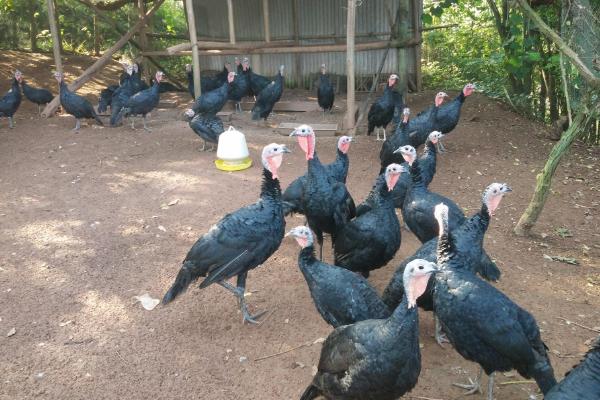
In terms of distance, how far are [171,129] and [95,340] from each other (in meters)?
6.69

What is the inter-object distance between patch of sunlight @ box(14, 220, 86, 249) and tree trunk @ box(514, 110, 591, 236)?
496 cm

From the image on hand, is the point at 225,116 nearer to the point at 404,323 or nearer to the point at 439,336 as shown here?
the point at 439,336

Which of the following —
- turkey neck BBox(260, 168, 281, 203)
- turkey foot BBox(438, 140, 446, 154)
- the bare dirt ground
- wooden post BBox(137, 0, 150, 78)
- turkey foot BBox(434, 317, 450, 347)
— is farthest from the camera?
wooden post BBox(137, 0, 150, 78)

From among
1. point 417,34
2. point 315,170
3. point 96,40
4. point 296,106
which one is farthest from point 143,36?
point 315,170

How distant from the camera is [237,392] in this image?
10.9 ft

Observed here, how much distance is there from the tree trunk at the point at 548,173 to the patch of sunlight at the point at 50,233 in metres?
4.96

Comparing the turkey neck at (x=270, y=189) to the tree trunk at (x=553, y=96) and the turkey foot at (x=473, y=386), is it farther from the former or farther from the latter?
the tree trunk at (x=553, y=96)

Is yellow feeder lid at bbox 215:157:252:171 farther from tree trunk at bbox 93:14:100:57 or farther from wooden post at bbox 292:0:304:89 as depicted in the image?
tree trunk at bbox 93:14:100:57

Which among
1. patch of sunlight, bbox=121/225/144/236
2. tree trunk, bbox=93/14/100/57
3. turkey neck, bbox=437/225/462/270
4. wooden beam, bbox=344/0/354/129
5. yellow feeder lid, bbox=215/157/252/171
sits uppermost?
tree trunk, bbox=93/14/100/57

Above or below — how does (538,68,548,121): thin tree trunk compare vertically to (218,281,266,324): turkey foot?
above

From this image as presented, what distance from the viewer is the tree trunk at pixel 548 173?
16.5 feet

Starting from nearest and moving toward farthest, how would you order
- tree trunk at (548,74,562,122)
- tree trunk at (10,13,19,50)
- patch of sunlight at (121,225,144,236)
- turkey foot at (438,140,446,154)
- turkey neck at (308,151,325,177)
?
turkey neck at (308,151,325,177) < patch of sunlight at (121,225,144,236) < turkey foot at (438,140,446,154) < tree trunk at (548,74,562,122) < tree trunk at (10,13,19,50)

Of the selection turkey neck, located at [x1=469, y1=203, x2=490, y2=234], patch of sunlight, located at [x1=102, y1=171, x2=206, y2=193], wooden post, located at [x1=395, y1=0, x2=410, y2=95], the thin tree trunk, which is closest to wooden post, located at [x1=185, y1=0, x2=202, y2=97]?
patch of sunlight, located at [x1=102, y1=171, x2=206, y2=193]

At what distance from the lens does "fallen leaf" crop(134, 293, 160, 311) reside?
4.23 m
